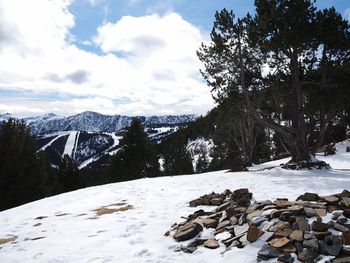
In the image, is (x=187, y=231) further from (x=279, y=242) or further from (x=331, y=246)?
(x=331, y=246)

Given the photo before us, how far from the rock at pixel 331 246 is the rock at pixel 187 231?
8.82 feet

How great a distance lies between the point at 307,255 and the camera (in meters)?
5.41

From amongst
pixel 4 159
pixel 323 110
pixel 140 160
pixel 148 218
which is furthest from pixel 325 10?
pixel 140 160

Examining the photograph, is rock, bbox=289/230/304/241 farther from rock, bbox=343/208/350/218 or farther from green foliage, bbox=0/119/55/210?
green foliage, bbox=0/119/55/210

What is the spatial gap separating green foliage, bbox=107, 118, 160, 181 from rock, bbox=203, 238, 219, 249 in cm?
3474

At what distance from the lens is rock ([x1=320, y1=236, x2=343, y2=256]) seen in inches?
212

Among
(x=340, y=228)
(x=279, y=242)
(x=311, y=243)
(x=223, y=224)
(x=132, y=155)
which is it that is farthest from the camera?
(x=132, y=155)

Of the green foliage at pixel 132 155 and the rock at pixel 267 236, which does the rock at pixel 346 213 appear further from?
the green foliage at pixel 132 155

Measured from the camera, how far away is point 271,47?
17.1 meters

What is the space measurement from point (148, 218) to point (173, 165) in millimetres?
46448

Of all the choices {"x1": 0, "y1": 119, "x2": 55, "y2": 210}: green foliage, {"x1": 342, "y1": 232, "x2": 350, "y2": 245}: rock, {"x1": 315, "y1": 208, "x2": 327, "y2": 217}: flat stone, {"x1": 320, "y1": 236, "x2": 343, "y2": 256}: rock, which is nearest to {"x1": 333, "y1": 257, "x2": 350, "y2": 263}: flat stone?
{"x1": 320, "y1": 236, "x2": 343, "y2": 256}: rock

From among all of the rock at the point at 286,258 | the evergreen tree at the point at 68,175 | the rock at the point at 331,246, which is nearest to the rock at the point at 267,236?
the rock at the point at 286,258

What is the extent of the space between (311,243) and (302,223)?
2.25ft

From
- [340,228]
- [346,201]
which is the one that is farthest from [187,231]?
[346,201]
